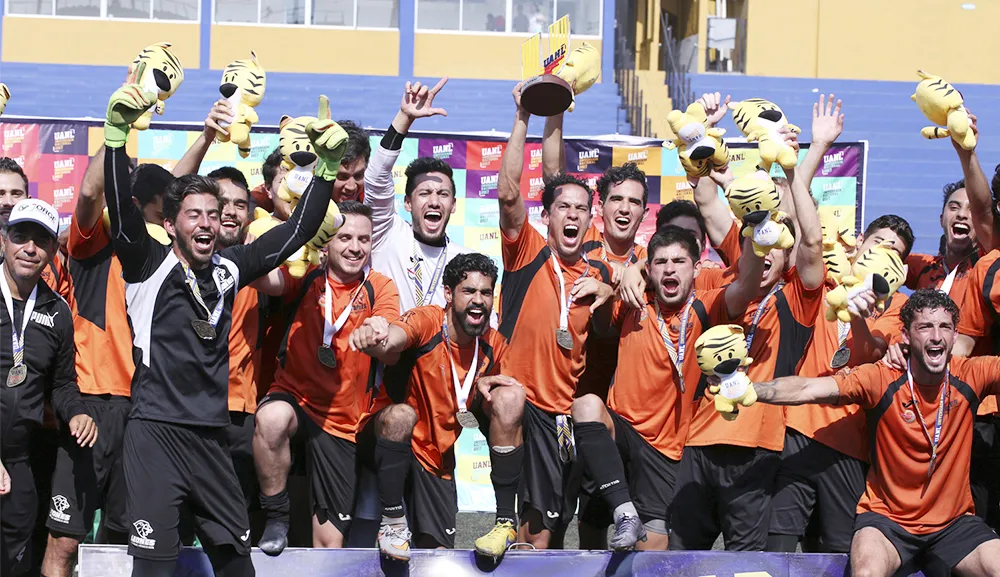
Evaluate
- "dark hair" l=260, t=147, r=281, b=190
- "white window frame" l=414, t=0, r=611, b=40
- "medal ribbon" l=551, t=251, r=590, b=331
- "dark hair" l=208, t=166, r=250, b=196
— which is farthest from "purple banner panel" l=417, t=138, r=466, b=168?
"white window frame" l=414, t=0, r=611, b=40

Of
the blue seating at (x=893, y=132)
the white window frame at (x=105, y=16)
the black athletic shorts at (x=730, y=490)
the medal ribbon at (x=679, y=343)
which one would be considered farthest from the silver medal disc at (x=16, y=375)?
the white window frame at (x=105, y=16)

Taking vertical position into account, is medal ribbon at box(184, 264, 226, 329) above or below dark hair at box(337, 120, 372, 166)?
below

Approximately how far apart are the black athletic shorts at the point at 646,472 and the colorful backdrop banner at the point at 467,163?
141 inches

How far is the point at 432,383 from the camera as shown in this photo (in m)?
5.80

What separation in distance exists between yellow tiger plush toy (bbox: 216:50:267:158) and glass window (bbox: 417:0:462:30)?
15.3 m

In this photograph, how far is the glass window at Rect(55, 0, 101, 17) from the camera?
20.3 metres

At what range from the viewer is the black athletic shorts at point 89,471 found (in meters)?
5.57

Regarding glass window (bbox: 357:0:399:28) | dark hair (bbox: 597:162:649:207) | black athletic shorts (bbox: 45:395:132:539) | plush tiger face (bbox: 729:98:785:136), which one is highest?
glass window (bbox: 357:0:399:28)

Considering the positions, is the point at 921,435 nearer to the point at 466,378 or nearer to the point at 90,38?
the point at 466,378

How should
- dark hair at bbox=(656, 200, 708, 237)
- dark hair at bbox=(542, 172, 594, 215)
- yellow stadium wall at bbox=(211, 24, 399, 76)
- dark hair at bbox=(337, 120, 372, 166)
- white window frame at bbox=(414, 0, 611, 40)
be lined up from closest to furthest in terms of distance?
dark hair at bbox=(542, 172, 594, 215) → dark hair at bbox=(337, 120, 372, 166) → dark hair at bbox=(656, 200, 708, 237) → yellow stadium wall at bbox=(211, 24, 399, 76) → white window frame at bbox=(414, 0, 611, 40)

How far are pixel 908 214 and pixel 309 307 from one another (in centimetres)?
1234

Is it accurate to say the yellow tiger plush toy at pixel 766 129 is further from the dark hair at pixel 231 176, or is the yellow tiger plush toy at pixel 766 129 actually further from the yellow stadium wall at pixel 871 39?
the yellow stadium wall at pixel 871 39

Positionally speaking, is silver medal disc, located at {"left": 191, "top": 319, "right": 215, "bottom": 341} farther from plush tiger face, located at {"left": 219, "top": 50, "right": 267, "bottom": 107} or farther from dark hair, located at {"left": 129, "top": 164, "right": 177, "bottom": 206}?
plush tiger face, located at {"left": 219, "top": 50, "right": 267, "bottom": 107}

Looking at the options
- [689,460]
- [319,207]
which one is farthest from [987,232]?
[319,207]
